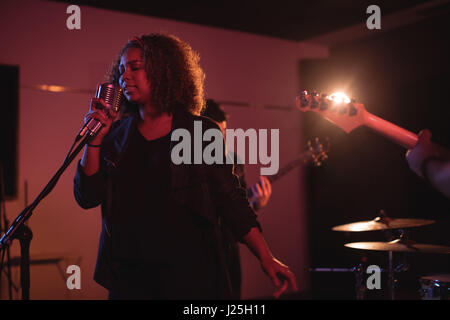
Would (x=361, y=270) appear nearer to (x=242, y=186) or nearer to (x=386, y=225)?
(x=386, y=225)

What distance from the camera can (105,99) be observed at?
68.1 inches

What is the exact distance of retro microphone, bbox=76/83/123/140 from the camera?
168cm

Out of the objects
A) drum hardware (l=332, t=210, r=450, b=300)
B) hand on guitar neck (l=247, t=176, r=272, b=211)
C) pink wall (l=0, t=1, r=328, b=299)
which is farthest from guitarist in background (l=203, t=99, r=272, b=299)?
pink wall (l=0, t=1, r=328, b=299)

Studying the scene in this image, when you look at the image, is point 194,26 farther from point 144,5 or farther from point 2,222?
point 2,222

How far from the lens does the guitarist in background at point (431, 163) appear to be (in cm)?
142

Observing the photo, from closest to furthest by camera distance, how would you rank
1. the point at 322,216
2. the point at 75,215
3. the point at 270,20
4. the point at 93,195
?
the point at 93,195 < the point at 75,215 < the point at 270,20 < the point at 322,216

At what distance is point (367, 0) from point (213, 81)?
1843mm

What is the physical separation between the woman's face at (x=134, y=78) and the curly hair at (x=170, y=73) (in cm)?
2

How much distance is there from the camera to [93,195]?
1.74 meters

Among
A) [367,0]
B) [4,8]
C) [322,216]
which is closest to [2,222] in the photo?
[4,8]

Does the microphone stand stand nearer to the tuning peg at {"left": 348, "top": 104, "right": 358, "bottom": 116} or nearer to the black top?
the black top

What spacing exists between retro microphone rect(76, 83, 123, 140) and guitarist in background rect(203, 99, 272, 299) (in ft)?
2.79

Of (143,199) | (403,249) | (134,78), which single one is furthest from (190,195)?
(403,249)

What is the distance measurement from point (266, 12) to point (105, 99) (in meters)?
3.63
